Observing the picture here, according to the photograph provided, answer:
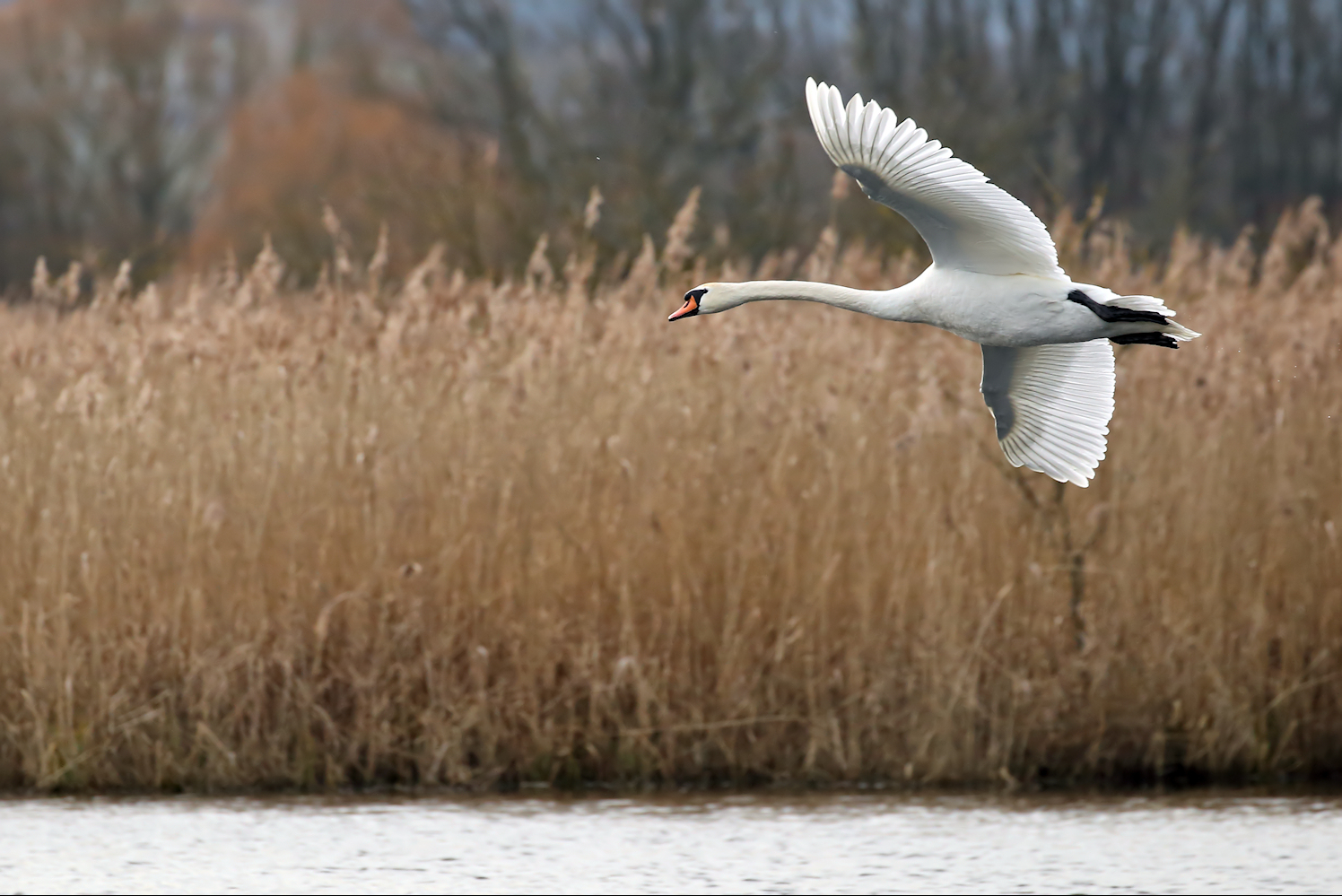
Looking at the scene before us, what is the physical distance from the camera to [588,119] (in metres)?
17.9

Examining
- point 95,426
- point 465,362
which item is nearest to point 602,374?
point 465,362

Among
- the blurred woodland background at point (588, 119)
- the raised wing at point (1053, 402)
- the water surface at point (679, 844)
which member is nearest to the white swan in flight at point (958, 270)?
the raised wing at point (1053, 402)

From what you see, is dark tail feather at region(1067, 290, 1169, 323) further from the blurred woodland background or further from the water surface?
the blurred woodland background

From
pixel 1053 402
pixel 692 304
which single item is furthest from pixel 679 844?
pixel 692 304

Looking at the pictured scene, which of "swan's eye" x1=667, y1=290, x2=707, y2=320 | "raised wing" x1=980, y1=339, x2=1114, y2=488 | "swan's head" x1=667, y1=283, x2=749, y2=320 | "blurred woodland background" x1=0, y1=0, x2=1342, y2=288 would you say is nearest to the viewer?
"swan's head" x1=667, y1=283, x2=749, y2=320

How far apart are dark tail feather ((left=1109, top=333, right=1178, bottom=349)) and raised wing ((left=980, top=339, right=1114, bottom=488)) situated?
29.1 inches

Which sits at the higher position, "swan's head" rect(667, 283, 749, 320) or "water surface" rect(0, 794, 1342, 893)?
"swan's head" rect(667, 283, 749, 320)

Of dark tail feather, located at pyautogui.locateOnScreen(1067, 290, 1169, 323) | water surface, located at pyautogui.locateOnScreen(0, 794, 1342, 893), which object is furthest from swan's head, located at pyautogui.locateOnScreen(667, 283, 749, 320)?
water surface, located at pyautogui.locateOnScreen(0, 794, 1342, 893)

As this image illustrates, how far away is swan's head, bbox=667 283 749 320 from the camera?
4.12 metres

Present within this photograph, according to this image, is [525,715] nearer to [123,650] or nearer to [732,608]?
[732,608]

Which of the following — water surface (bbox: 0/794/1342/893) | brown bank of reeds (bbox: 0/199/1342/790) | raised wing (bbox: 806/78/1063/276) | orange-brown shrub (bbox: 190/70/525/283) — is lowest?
water surface (bbox: 0/794/1342/893)

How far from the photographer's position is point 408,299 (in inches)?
289

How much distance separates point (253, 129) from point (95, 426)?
25.7 m

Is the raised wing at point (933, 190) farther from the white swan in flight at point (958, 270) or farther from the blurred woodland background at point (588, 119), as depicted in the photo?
the blurred woodland background at point (588, 119)
